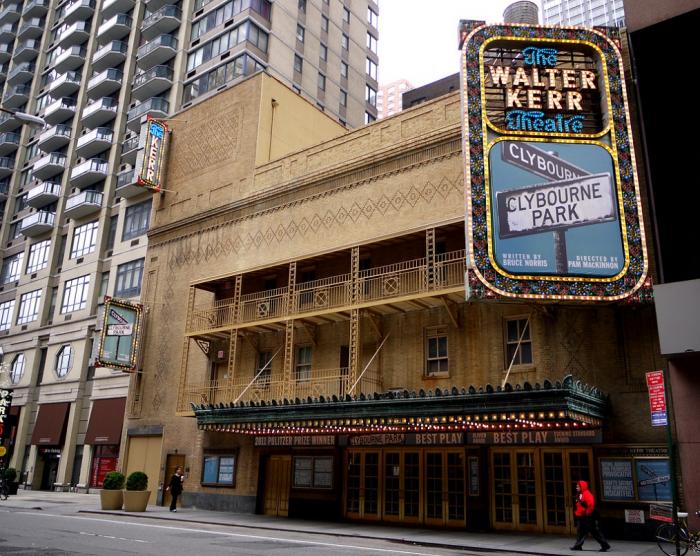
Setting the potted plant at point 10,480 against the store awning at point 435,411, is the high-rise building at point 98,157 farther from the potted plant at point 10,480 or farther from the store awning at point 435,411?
the store awning at point 435,411

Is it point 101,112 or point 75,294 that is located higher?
point 101,112

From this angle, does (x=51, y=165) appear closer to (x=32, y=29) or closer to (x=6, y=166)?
(x=6, y=166)

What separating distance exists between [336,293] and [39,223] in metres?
39.0

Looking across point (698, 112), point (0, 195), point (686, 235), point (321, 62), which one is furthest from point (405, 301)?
point (0, 195)

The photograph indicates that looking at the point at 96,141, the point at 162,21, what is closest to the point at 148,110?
the point at 96,141

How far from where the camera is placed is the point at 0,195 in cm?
6494

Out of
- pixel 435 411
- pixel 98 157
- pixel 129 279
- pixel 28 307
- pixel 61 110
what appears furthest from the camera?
pixel 61 110

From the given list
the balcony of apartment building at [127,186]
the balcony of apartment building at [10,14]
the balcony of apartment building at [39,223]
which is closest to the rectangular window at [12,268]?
the balcony of apartment building at [39,223]

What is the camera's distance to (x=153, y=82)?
5150cm

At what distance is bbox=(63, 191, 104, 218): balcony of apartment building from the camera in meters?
50.6

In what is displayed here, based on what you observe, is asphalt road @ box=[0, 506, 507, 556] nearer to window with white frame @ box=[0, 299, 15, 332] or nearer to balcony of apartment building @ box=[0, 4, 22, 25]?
window with white frame @ box=[0, 299, 15, 332]

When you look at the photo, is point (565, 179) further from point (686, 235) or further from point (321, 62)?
point (321, 62)

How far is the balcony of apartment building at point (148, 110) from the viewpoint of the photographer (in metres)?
50.2

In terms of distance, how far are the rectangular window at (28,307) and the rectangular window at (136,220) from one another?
45.4 feet
